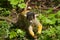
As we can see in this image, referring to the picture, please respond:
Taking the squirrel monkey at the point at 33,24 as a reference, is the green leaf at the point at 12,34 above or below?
below

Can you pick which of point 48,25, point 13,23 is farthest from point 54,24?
point 13,23

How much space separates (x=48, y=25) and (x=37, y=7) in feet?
4.03

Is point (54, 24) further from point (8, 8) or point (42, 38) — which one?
point (8, 8)

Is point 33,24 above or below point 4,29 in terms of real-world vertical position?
above

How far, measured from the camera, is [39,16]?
294 inches

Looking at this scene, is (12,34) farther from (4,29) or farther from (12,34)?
(4,29)

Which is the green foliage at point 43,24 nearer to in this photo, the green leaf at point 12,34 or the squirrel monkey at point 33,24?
the green leaf at point 12,34

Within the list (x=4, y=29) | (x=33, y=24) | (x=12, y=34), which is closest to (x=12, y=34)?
(x=12, y=34)

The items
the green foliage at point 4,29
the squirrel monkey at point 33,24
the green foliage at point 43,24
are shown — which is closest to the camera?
the squirrel monkey at point 33,24

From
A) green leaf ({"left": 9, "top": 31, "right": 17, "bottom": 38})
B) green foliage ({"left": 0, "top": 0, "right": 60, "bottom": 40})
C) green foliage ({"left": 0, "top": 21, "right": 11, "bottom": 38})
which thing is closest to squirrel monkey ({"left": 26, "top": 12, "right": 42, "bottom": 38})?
green foliage ({"left": 0, "top": 0, "right": 60, "bottom": 40})

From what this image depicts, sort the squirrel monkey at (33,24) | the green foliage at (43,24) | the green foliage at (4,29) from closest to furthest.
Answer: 1. the squirrel monkey at (33,24)
2. the green foliage at (43,24)
3. the green foliage at (4,29)

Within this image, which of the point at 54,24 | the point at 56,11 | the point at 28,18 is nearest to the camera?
the point at 28,18

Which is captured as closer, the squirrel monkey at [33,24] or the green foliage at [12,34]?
the squirrel monkey at [33,24]

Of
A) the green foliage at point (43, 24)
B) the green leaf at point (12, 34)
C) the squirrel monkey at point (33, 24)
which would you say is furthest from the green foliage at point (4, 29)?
the squirrel monkey at point (33, 24)
